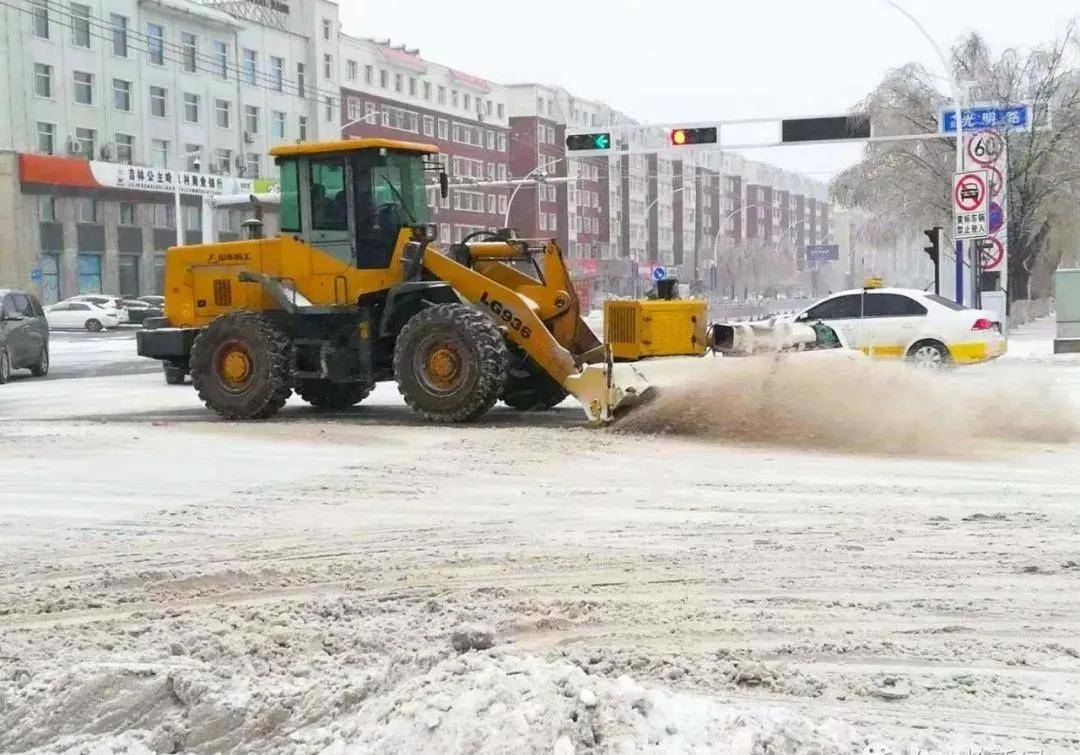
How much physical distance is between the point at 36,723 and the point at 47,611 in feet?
5.21

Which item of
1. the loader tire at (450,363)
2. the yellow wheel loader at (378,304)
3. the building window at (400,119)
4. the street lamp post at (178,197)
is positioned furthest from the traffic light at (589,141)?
the building window at (400,119)

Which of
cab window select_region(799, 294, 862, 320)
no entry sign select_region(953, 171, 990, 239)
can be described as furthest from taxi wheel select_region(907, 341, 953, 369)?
no entry sign select_region(953, 171, 990, 239)

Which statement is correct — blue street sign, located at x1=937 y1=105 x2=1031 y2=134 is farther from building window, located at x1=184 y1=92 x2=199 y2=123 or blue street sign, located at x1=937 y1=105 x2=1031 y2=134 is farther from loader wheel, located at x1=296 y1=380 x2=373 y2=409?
building window, located at x1=184 y1=92 x2=199 y2=123

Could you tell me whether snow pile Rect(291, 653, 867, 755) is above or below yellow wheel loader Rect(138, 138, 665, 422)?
below

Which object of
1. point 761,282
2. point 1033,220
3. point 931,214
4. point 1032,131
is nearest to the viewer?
point 1032,131

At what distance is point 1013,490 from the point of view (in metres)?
8.77

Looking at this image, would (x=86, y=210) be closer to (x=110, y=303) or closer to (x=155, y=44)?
(x=110, y=303)

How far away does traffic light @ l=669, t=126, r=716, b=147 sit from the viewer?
3078cm

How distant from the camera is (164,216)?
206 feet

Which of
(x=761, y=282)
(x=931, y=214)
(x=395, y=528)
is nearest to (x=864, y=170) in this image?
(x=931, y=214)

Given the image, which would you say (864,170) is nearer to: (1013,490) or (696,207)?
(1013,490)

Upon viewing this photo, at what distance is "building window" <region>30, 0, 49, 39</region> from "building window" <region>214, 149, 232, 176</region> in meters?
12.8

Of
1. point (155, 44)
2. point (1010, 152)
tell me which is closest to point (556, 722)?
point (1010, 152)

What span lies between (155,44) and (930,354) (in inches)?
2139
